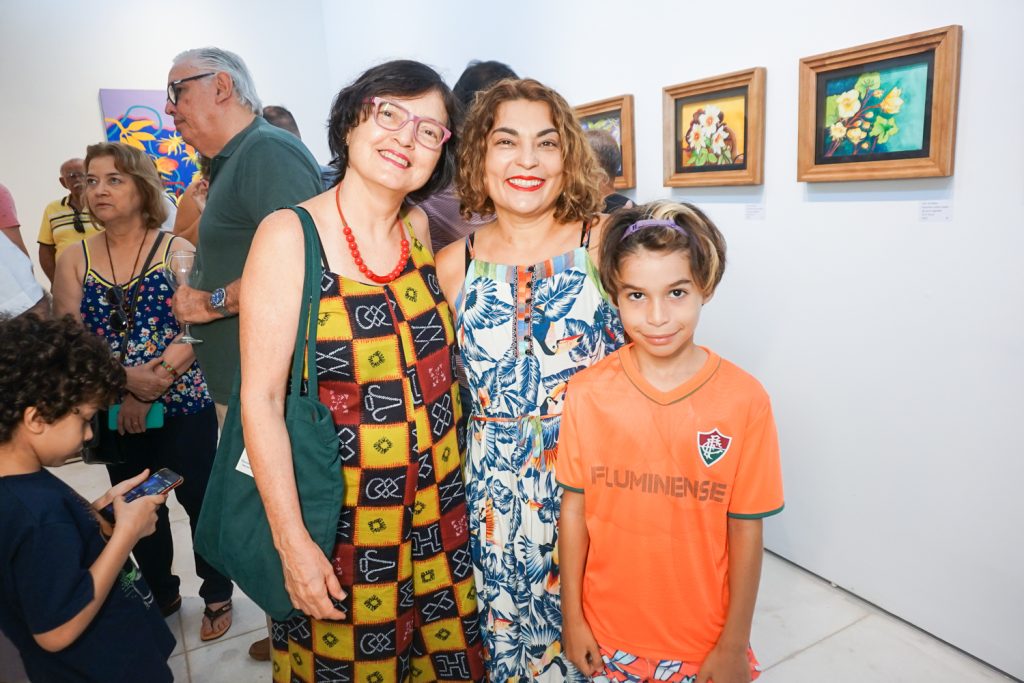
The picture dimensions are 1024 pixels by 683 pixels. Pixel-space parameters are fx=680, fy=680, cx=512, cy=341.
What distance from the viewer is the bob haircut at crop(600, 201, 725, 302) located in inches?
52.1

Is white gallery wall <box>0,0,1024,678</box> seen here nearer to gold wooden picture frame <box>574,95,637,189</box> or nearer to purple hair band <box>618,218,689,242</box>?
gold wooden picture frame <box>574,95,637,189</box>

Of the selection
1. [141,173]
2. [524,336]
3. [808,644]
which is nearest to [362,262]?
[524,336]

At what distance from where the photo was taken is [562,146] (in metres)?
1.56

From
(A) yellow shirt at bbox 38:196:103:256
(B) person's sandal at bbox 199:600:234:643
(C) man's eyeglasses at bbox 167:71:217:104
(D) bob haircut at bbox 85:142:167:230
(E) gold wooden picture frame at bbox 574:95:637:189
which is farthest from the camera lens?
(A) yellow shirt at bbox 38:196:103:256

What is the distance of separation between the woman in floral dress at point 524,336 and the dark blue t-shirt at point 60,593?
864 mm

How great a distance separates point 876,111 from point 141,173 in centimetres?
264

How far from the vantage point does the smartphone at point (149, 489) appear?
5.81ft

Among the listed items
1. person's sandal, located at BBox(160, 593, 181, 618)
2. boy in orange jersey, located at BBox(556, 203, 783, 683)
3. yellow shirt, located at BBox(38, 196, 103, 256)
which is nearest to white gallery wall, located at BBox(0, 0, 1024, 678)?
boy in orange jersey, located at BBox(556, 203, 783, 683)

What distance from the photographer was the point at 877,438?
251cm

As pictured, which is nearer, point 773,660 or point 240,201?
point 240,201

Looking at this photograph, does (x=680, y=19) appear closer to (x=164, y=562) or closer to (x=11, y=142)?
(x=164, y=562)

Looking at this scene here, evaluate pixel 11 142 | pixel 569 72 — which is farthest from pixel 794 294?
pixel 11 142

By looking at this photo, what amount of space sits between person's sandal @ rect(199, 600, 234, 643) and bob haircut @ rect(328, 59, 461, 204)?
2042mm

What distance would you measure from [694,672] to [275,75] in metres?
6.02
